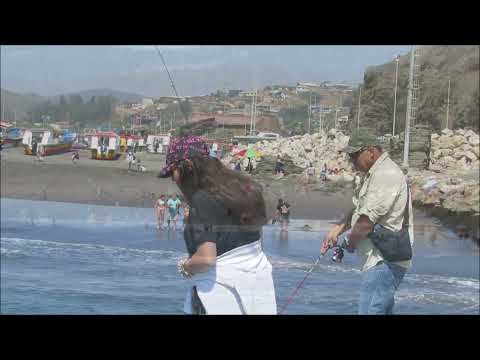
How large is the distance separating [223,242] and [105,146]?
2.63m

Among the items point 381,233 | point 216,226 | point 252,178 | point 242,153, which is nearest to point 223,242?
point 216,226

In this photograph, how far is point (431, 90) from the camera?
5578 millimetres

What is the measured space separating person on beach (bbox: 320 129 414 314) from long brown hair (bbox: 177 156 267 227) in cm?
57

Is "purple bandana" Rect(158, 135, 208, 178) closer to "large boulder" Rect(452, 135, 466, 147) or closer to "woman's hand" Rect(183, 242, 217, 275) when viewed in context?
"woman's hand" Rect(183, 242, 217, 275)

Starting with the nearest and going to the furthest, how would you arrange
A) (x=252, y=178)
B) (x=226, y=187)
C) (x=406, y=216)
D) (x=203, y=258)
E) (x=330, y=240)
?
(x=203, y=258) → (x=226, y=187) → (x=330, y=240) → (x=406, y=216) → (x=252, y=178)

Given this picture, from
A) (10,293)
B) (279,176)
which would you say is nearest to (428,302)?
(279,176)

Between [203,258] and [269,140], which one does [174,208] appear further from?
[203,258]

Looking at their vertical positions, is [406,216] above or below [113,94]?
below

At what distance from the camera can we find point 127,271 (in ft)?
17.7
